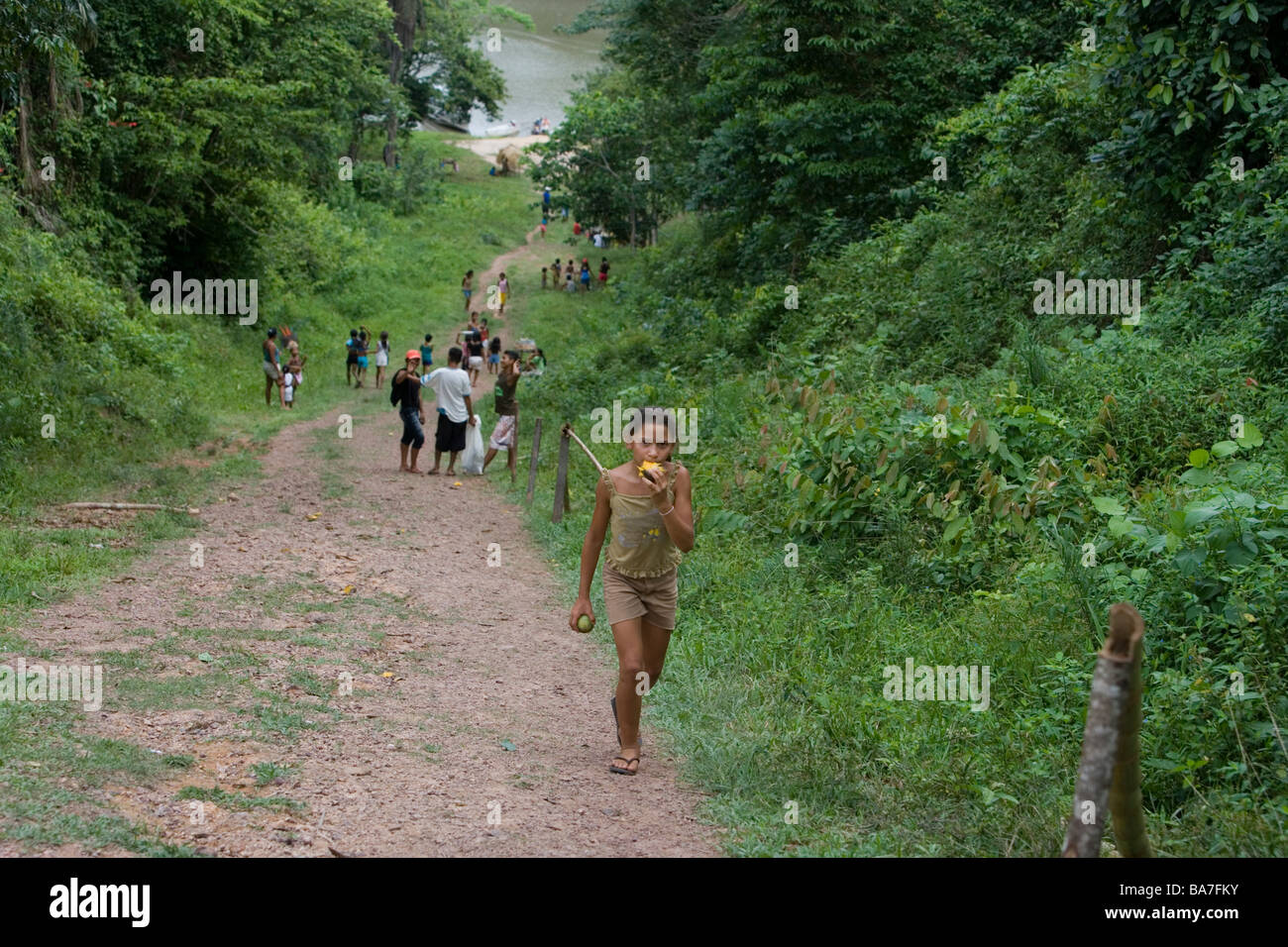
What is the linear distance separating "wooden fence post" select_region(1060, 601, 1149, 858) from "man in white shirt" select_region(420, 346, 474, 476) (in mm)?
12125

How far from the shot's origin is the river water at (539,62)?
7581 centimetres

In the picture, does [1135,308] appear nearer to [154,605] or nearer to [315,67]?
[154,605]

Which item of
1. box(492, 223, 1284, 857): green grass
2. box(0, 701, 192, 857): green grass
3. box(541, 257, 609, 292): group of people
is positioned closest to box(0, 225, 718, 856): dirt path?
box(0, 701, 192, 857): green grass

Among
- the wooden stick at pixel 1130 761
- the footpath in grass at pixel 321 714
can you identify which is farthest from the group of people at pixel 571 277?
the wooden stick at pixel 1130 761

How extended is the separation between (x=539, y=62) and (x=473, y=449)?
77518 millimetres

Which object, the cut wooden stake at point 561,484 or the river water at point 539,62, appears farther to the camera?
the river water at point 539,62

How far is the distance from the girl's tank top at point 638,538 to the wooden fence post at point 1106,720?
2.84 m

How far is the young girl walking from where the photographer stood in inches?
229

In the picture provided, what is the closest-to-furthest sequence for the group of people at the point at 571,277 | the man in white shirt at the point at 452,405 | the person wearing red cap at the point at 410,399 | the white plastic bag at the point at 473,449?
the man in white shirt at the point at 452,405, the person wearing red cap at the point at 410,399, the white plastic bag at the point at 473,449, the group of people at the point at 571,277

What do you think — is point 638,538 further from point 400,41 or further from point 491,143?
point 491,143

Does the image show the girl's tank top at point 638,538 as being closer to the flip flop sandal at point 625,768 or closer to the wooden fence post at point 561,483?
the flip flop sandal at point 625,768

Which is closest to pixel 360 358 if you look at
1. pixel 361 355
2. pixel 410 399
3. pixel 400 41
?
pixel 361 355

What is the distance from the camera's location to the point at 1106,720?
3.30 m

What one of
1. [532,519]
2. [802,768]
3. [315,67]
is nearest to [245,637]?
[802,768]
